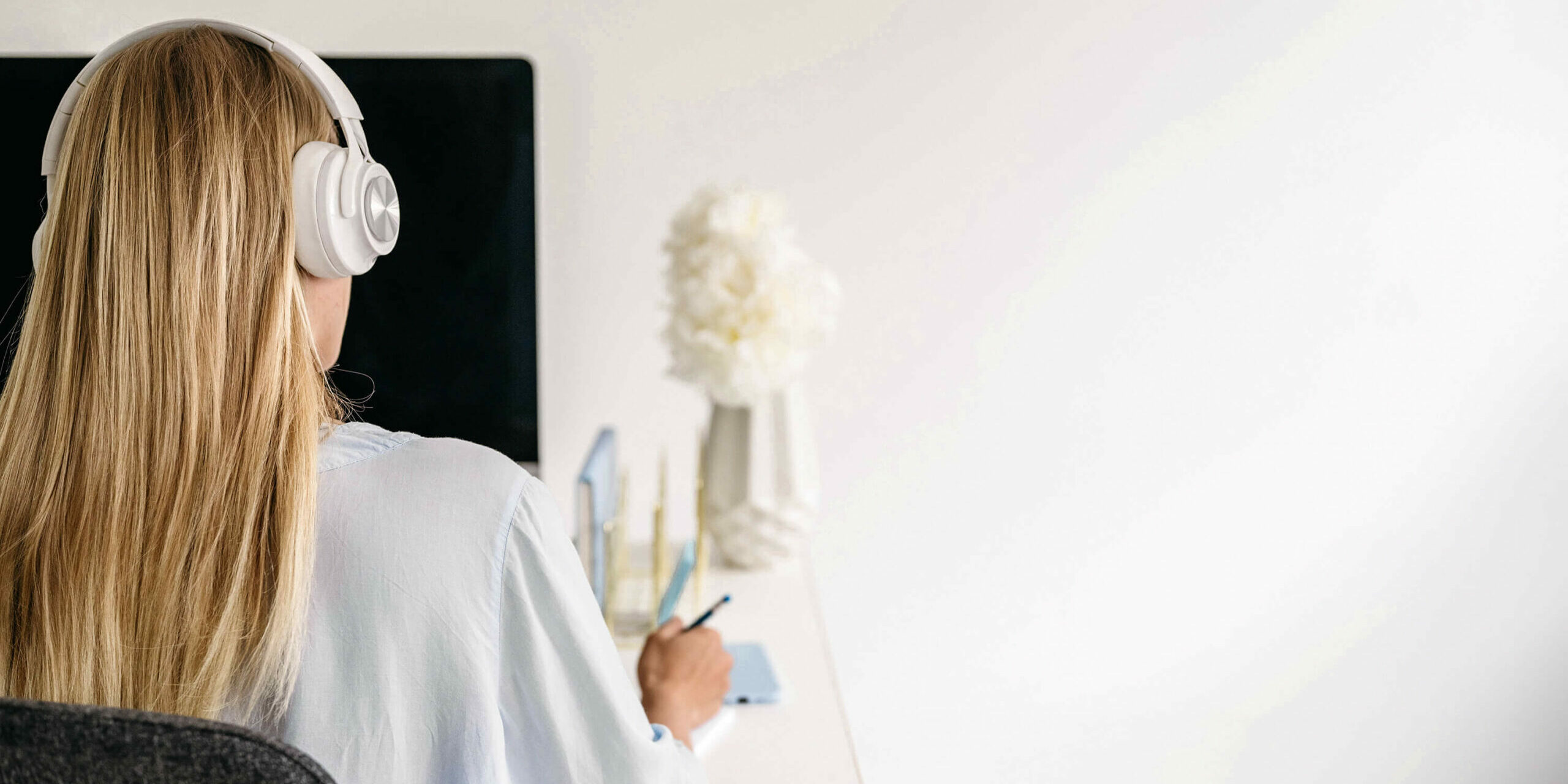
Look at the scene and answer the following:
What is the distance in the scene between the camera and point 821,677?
114 cm

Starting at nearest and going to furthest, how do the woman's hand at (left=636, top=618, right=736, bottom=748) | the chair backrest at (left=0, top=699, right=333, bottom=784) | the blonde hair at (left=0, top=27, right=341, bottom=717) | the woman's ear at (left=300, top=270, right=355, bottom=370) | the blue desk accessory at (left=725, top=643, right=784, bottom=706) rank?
the chair backrest at (left=0, top=699, right=333, bottom=784) → the blonde hair at (left=0, top=27, right=341, bottom=717) → the woman's ear at (left=300, top=270, right=355, bottom=370) → the woman's hand at (left=636, top=618, right=736, bottom=748) → the blue desk accessory at (left=725, top=643, right=784, bottom=706)

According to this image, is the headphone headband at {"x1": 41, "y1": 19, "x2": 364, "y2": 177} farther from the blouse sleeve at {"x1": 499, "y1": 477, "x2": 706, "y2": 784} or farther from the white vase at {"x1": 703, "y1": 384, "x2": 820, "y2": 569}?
the white vase at {"x1": 703, "y1": 384, "x2": 820, "y2": 569}

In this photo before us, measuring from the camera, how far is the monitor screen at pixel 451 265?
4.22 feet

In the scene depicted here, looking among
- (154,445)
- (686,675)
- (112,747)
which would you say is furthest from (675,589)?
(112,747)

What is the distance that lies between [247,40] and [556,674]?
41cm

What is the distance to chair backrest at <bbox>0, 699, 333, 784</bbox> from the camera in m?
0.38

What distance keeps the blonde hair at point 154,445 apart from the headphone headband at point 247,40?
4 cm

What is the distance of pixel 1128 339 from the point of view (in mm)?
1718

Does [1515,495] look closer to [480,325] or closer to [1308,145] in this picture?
[1308,145]

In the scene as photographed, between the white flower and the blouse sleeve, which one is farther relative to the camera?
the white flower

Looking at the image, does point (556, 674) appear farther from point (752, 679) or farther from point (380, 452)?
point (752, 679)

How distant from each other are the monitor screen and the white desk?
0.33 meters

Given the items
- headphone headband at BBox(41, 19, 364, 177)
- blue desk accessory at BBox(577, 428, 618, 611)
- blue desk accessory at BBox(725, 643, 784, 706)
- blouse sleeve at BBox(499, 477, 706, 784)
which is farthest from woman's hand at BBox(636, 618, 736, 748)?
headphone headband at BBox(41, 19, 364, 177)

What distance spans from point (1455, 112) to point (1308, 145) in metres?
0.23
